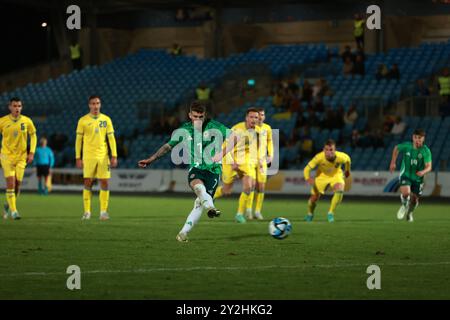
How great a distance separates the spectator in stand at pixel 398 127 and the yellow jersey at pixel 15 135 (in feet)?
55.5

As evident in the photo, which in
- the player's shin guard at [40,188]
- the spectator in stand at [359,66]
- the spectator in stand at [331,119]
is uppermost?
the spectator in stand at [359,66]

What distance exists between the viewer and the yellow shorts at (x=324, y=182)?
802 inches

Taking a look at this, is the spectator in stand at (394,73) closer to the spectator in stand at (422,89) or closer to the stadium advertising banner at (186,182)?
the spectator in stand at (422,89)

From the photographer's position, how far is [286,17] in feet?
150

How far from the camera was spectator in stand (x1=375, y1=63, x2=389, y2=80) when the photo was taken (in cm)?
3771

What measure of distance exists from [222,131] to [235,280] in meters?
4.46

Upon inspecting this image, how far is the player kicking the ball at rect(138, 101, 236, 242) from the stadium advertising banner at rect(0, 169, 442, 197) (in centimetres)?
1736

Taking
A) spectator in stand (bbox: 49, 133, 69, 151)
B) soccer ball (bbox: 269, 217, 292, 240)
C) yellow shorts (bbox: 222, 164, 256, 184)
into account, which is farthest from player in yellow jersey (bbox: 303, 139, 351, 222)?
spectator in stand (bbox: 49, 133, 69, 151)

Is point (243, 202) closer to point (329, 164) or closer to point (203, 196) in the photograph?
point (329, 164)

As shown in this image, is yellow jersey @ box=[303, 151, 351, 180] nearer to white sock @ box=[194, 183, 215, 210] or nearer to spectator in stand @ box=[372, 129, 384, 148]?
white sock @ box=[194, 183, 215, 210]

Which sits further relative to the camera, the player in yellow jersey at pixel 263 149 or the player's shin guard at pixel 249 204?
the player's shin guard at pixel 249 204

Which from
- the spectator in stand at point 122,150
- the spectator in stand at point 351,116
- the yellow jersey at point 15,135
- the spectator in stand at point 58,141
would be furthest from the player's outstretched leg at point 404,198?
the spectator in stand at point 58,141
